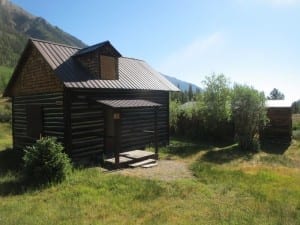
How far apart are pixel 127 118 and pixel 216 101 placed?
34.9ft

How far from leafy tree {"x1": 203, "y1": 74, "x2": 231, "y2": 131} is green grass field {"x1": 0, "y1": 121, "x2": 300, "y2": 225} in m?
11.4

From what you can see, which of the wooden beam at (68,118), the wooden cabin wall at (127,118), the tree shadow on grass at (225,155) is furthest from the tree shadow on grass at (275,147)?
the wooden beam at (68,118)

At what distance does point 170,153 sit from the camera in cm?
1817

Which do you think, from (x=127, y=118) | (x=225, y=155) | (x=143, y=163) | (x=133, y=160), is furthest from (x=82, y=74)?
(x=225, y=155)

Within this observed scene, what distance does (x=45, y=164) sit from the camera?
33.8ft

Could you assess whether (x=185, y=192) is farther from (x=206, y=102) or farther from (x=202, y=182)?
(x=206, y=102)

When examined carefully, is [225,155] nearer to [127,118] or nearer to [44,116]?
[127,118]

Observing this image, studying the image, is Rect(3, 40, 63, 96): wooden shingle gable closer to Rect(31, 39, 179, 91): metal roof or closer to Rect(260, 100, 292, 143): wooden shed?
Rect(31, 39, 179, 91): metal roof

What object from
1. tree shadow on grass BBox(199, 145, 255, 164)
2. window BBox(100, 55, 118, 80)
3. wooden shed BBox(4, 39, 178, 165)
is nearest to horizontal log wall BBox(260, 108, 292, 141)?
tree shadow on grass BBox(199, 145, 255, 164)

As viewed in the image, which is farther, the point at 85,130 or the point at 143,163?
the point at 85,130

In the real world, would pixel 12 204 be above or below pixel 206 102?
below

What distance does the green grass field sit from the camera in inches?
289

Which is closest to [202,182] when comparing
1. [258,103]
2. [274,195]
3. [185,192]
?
[185,192]

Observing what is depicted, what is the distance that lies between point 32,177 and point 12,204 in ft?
7.50
